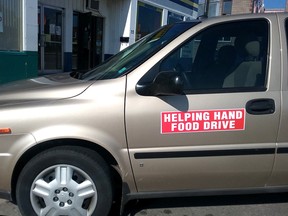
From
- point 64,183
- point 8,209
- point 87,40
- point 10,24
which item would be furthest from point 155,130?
point 87,40

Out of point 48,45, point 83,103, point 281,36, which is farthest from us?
point 48,45

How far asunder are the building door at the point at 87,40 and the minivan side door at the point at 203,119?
386 inches

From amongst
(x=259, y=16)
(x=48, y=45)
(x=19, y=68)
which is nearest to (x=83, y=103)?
(x=259, y=16)

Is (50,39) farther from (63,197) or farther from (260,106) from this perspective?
(260,106)

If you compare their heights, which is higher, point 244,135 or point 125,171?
point 244,135

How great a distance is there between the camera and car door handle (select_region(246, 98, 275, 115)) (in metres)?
2.74

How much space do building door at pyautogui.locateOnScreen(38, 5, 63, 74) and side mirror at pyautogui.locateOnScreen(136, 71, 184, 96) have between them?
850 cm

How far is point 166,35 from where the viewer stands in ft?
9.74

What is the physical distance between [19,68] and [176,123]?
6594 millimetres

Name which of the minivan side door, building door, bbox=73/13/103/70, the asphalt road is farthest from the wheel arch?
building door, bbox=73/13/103/70

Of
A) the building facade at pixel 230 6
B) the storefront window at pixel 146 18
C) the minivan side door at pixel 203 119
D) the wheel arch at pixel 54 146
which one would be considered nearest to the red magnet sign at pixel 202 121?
the minivan side door at pixel 203 119

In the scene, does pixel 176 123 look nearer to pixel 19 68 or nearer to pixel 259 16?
pixel 259 16

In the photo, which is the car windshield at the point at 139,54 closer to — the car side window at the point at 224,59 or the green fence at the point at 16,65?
the car side window at the point at 224,59

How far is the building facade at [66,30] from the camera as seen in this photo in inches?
321
